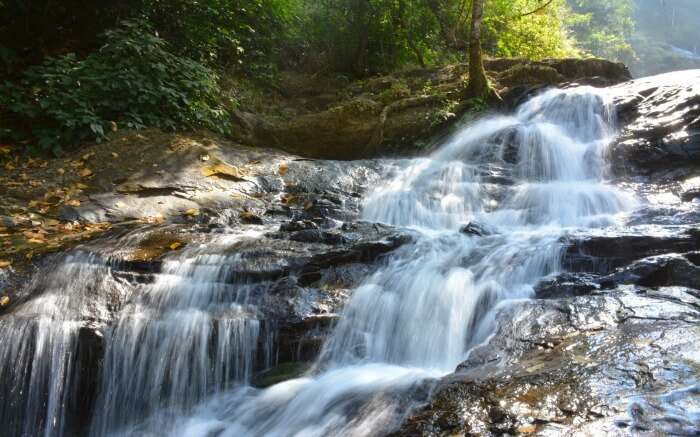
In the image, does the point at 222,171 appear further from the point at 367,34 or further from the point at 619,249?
the point at 367,34

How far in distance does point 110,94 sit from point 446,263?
5330 millimetres

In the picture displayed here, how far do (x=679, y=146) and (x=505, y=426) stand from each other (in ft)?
18.9

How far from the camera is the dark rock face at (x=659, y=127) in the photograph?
6258 mm

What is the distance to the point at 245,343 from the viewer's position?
3.75 m

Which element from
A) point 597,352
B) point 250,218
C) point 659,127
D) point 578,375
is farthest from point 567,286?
point 659,127

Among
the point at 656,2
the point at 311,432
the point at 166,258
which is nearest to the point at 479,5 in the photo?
the point at 166,258

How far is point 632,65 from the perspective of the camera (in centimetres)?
2948

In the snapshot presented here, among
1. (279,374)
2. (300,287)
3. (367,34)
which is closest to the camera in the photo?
(279,374)

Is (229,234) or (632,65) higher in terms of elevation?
(632,65)

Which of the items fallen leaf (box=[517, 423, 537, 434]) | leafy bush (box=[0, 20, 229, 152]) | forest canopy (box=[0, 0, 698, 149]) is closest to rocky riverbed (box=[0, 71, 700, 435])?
fallen leaf (box=[517, 423, 537, 434])

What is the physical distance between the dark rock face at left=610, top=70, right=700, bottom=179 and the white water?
308 mm

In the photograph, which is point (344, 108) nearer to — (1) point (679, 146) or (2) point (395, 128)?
(2) point (395, 128)

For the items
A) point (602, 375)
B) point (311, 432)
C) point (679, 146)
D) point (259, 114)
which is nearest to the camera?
point (602, 375)

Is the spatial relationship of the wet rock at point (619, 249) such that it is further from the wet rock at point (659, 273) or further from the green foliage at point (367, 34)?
the green foliage at point (367, 34)
